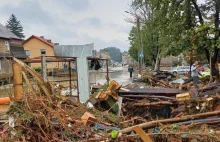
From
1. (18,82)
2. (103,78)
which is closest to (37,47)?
→ (103,78)

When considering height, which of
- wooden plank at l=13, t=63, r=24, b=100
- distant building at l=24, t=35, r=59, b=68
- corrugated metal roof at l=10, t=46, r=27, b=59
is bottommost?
wooden plank at l=13, t=63, r=24, b=100

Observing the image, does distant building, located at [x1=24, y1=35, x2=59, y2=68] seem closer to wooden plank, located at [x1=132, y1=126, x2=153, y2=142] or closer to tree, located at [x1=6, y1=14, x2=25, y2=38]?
tree, located at [x1=6, y1=14, x2=25, y2=38]

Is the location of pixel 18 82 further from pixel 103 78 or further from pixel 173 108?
pixel 103 78

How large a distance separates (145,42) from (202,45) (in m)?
24.8

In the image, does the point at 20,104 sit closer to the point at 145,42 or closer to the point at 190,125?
the point at 190,125

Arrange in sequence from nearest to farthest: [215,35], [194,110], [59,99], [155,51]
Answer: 1. [59,99]
2. [194,110]
3. [215,35]
4. [155,51]

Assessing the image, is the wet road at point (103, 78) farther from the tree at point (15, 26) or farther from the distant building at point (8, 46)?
the tree at point (15, 26)

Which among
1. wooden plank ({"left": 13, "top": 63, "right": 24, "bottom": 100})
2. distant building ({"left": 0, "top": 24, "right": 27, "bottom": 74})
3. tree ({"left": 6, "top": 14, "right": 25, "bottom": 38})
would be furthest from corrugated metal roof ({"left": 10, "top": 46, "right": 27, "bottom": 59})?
tree ({"left": 6, "top": 14, "right": 25, "bottom": 38})

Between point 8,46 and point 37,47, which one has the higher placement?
point 37,47

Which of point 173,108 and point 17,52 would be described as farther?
point 17,52

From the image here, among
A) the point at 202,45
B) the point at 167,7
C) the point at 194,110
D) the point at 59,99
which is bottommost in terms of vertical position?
the point at 194,110

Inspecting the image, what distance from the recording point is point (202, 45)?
17641 mm

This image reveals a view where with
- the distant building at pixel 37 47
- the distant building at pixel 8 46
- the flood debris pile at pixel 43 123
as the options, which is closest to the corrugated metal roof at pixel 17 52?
the distant building at pixel 8 46

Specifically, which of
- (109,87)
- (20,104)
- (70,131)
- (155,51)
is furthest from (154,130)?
(155,51)
